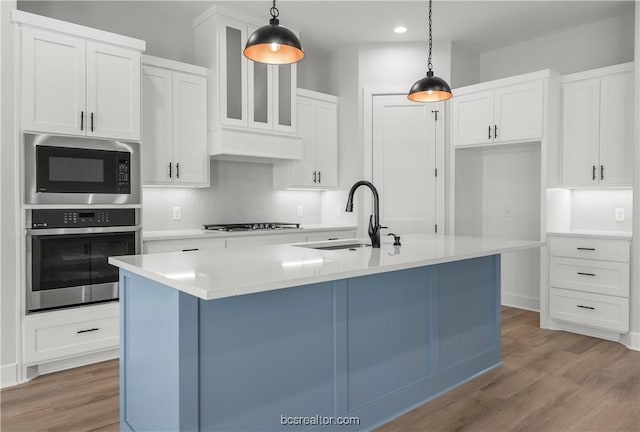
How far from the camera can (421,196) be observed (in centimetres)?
505

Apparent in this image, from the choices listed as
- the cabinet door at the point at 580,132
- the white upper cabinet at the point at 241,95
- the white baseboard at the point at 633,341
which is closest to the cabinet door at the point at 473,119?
the cabinet door at the point at 580,132

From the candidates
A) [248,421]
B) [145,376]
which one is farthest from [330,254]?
[145,376]

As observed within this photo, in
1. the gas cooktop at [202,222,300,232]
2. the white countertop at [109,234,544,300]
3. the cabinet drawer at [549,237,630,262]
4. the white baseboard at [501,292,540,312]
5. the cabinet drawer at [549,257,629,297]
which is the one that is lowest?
the white baseboard at [501,292,540,312]

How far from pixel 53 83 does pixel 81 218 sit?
94cm

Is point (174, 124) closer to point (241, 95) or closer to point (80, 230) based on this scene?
point (241, 95)

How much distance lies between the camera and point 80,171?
321cm

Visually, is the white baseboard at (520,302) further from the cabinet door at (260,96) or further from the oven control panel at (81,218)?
the oven control panel at (81,218)

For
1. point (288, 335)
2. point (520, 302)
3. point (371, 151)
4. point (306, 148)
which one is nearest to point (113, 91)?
point (306, 148)

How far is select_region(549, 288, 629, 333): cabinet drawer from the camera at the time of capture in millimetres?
3824

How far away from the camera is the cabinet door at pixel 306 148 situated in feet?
16.1

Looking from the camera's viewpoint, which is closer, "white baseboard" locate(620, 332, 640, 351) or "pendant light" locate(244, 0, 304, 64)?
"pendant light" locate(244, 0, 304, 64)

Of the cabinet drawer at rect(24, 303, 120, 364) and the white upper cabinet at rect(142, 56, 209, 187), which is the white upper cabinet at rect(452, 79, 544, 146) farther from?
the cabinet drawer at rect(24, 303, 120, 364)

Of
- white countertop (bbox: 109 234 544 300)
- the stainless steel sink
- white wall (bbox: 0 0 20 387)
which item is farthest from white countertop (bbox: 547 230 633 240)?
white wall (bbox: 0 0 20 387)

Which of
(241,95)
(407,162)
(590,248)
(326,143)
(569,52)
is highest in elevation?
(569,52)
